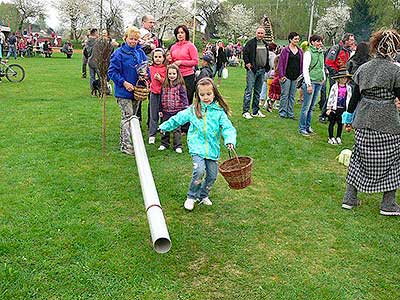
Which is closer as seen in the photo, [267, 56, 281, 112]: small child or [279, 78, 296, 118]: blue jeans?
[279, 78, 296, 118]: blue jeans

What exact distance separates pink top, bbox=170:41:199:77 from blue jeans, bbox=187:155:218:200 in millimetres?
3443

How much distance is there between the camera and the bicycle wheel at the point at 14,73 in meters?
16.5

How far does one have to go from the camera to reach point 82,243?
4352 mm

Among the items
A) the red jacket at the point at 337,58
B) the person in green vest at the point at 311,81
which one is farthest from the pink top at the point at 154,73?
the red jacket at the point at 337,58

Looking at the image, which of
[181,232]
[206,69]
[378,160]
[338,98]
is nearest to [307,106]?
[338,98]

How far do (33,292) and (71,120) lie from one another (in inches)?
276

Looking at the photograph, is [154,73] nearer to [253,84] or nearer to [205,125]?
[205,125]

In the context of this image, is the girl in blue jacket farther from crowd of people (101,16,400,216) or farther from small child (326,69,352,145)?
small child (326,69,352,145)

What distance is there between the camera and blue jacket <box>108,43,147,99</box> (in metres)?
6.95

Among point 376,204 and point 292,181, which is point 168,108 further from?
point 376,204

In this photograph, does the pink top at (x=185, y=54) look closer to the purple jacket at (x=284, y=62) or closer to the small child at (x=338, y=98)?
the small child at (x=338, y=98)

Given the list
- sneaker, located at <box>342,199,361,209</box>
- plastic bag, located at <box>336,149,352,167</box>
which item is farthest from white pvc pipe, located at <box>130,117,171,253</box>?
plastic bag, located at <box>336,149,352,167</box>

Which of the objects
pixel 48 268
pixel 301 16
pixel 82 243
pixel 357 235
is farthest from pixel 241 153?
pixel 301 16

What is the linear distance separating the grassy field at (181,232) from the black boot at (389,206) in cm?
12
